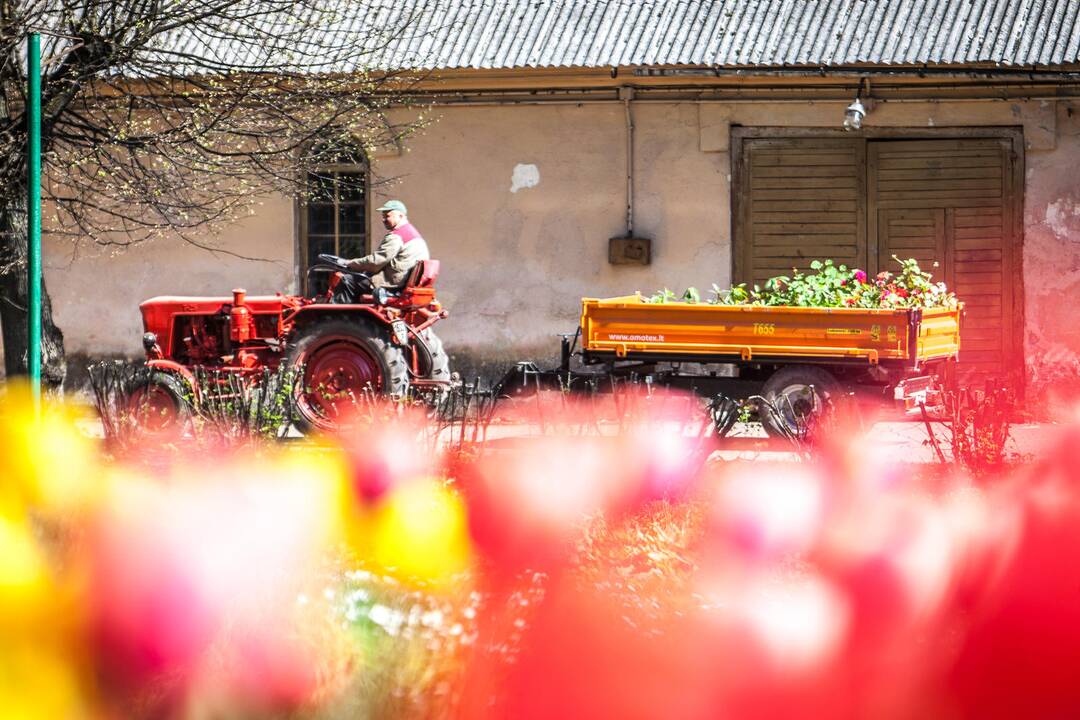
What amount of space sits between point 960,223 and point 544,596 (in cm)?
1159

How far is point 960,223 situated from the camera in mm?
14750

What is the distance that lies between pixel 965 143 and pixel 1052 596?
38.0 feet

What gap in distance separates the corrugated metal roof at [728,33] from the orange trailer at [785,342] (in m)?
3.97

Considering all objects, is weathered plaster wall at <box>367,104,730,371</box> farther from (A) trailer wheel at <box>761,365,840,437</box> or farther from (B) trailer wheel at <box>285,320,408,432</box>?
(B) trailer wheel at <box>285,320,408,432</box>

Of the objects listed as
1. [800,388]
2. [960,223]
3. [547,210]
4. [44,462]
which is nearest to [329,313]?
[800,388]

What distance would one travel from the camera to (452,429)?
6.29m

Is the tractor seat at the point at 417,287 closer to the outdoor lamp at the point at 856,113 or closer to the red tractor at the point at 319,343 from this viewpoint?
the red tractor at the point at 319,343

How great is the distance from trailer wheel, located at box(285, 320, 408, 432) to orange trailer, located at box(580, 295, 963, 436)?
1446 millimetres

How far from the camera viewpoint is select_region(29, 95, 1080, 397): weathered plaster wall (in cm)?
1469

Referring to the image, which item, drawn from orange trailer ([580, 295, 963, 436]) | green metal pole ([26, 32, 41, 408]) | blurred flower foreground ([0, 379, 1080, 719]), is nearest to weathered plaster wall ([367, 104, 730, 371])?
orange trailer ([580, 295, 963, 436])

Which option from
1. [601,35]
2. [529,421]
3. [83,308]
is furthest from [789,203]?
[529,421]

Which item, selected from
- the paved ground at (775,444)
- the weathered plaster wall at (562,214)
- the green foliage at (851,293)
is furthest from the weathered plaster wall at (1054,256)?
the paved ground at (775,444)

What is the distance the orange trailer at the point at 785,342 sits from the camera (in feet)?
35.8

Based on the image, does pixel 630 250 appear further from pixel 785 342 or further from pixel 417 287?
pixel 785 342
